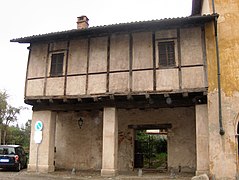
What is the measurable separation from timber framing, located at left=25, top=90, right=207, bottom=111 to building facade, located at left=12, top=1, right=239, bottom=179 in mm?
44

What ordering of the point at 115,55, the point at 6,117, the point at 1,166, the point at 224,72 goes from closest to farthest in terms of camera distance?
Answer: 1. the point at 224,72
2. the point at 115,55
3. the point at 1,166
4. the point at 6,117

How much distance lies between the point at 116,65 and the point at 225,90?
4.90m

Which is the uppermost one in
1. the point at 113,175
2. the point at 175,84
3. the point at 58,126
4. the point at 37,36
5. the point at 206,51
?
the point at 37,36

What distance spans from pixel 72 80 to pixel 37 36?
2774 millimetres

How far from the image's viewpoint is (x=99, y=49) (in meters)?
14.2

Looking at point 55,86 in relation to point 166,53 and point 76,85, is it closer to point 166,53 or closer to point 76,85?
point 76,85

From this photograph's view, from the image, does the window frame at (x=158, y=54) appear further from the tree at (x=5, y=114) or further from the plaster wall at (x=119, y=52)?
the tree at (x=5, y=114)

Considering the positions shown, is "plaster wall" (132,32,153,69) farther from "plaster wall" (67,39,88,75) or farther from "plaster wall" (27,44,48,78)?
"plaster wall" (27,44,48,78)

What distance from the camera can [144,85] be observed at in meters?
13.1

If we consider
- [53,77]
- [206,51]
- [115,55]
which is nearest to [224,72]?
[206,51]

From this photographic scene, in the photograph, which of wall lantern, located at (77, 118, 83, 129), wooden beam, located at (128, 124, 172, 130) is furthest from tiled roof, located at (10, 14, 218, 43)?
wooden beam, located at (128, 124, 172, 130)

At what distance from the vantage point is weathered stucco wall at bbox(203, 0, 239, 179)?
1194 cm

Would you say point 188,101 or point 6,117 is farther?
A: point 6,117

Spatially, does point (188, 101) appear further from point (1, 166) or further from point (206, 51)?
point (1, 166)
